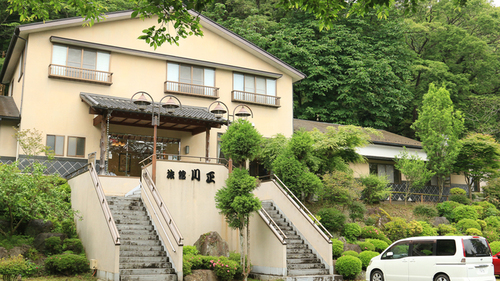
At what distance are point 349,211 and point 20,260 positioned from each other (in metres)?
15.9

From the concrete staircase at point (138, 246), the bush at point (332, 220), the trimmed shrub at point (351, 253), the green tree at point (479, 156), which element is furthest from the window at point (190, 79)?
the green tree at point (479, 156)

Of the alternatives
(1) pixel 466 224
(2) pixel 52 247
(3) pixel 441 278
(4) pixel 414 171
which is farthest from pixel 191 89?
(1) pixel 466 224

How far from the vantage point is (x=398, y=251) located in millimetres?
13820

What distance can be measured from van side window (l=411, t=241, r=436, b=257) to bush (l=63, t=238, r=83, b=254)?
11325mm

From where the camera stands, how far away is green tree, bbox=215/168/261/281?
14.8 metres

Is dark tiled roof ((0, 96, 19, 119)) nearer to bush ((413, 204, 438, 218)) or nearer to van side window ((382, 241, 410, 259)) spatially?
van side window ((382, 241, 410, 259))

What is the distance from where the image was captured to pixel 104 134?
20047 mm

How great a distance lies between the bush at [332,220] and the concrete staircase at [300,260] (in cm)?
215

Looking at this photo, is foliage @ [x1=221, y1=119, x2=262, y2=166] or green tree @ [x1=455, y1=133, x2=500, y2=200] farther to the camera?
green tree @ [x1=455, y1=133, x2=500, y2=200]

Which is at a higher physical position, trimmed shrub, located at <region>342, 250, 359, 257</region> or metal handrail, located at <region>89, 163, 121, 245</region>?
metal handrail, located at <region>89, 163, 121, 245</region>

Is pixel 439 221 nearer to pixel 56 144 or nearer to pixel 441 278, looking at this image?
pixel 441 278

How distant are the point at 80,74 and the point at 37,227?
337 inches

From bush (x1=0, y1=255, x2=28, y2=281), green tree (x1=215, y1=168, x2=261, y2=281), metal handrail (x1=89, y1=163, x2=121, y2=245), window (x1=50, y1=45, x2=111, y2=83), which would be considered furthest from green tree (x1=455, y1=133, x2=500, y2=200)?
bush (x1=0, y1=255, x2=28, y2=281)

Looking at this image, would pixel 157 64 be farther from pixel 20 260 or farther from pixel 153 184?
pixel 20 260
